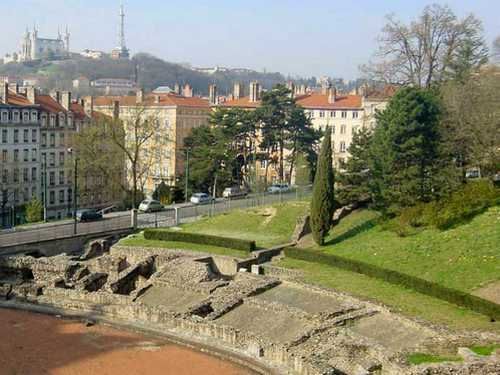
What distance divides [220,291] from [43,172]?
44.0 m

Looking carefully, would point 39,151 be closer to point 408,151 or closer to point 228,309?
point 408,151

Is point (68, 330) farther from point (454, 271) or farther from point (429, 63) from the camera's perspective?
point (429, 63)

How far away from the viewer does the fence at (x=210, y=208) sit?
55.9 meters

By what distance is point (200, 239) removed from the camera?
47.4 metres

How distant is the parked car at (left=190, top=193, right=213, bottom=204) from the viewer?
212 feet

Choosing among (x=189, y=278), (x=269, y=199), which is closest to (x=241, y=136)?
(x=269, y=199)

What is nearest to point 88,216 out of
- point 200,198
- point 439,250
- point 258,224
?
point 200,198

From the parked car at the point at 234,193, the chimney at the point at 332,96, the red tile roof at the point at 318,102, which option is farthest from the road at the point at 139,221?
the chimney at the point at 332,96

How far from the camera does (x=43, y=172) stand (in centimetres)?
7606

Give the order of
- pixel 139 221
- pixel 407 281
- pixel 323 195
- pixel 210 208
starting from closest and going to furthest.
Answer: pixel 407 281, pixel 323 195, pixel 139 221, pixel 210 208

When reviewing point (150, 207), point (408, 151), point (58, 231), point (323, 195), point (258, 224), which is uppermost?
point (408, 151)

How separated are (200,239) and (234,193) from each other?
21.5 m

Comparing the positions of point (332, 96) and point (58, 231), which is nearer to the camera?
point (58, 231)

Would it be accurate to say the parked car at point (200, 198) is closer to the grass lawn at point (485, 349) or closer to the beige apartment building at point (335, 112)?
the beige apartment building at point (335, 112)
